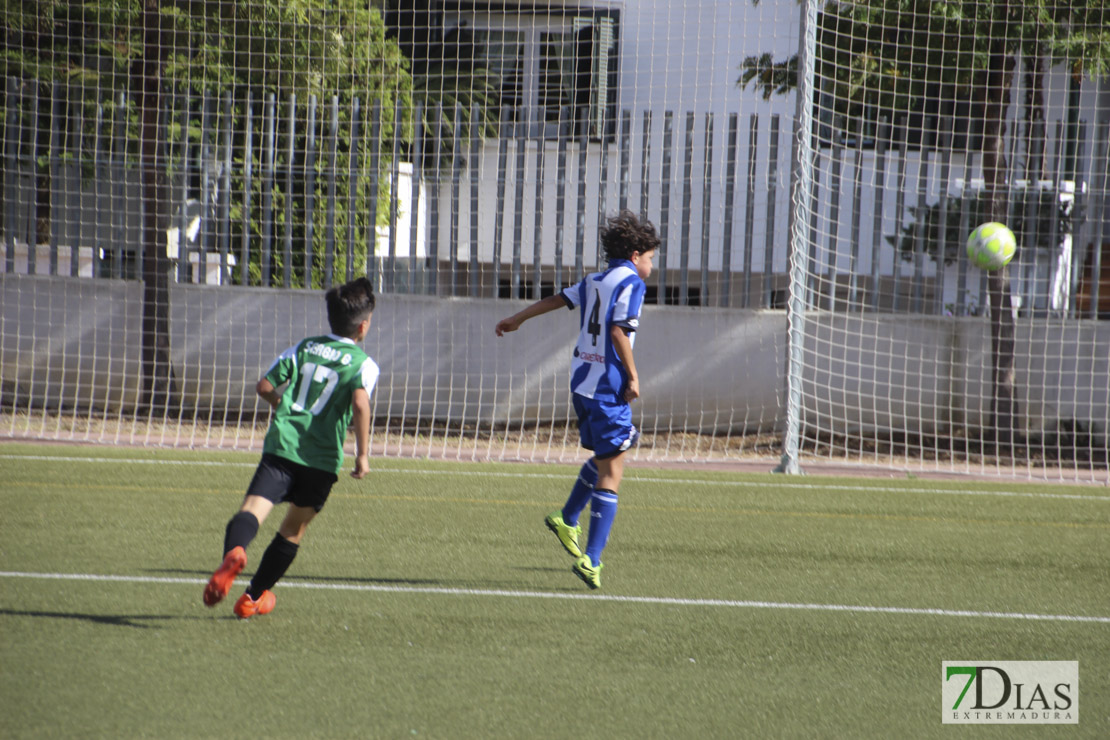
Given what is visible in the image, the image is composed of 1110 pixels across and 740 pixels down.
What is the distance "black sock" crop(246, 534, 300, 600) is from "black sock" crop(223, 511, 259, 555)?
15 cm

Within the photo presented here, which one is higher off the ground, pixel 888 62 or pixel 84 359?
pixel 888 62

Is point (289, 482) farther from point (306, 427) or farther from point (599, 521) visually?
point (599, 521)

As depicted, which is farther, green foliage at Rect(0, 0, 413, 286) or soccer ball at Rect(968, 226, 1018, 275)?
green foliage at Rect(0, 0, 413, 286)

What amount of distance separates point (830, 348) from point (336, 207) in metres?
5.76

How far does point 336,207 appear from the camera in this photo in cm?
1207

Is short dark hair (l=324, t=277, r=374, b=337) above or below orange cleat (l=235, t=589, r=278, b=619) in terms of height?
above

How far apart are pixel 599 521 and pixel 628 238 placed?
52.9 inches

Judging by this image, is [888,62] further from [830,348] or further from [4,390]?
[4,390]

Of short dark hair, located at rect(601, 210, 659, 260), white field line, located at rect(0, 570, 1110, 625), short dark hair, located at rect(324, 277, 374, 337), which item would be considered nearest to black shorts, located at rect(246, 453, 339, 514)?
short dark hair, located at rect(324, 277, 374, 337)

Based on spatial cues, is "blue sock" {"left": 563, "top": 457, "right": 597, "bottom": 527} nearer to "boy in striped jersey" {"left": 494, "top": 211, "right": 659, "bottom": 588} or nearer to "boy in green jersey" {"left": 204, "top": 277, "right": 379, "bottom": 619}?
"boy in striped jersey" {"left": 494, "top": 211, "right": 659, "bottom": 588}

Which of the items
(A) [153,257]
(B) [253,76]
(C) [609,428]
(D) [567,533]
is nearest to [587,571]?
(D) [567,533]

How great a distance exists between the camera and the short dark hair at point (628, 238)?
502 cm

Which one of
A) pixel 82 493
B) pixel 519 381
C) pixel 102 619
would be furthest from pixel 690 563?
pixel 519 381

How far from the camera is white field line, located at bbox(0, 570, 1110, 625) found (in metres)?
4.56
